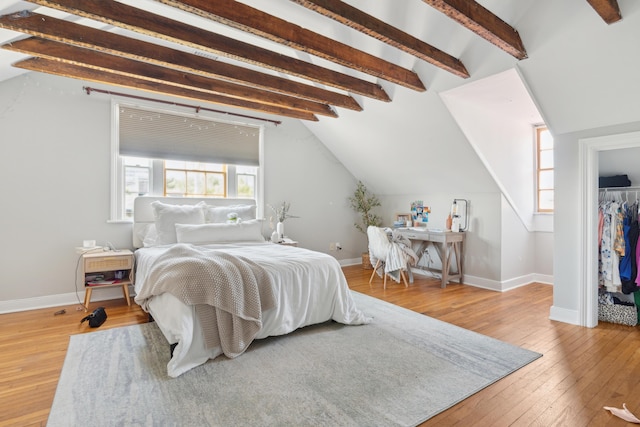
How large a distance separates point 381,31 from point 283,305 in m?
2.24

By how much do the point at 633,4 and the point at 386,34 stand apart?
5.28ft

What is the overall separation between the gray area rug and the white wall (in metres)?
1.38

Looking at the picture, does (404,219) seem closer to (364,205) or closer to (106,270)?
(364,205)

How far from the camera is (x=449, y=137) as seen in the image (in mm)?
4133

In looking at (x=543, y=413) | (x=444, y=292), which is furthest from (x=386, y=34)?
(x=444, y=292)

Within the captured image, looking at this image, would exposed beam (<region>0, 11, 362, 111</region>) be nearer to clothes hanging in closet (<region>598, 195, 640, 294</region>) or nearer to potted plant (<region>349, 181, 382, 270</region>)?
potted plant (<region>349, 181, 382, 270</region>)

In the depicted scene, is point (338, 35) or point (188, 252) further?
point (338, 35)

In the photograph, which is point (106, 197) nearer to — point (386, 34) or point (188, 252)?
point (188, 252)

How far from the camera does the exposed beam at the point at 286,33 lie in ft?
6.95

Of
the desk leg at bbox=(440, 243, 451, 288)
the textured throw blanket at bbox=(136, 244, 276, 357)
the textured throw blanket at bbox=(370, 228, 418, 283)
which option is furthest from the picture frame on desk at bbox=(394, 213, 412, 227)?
the textured throw blanket at bbox=(136, 244, 276, 357)

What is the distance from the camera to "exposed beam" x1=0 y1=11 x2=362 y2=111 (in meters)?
2.28

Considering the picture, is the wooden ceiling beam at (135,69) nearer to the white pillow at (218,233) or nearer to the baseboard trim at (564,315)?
the white pillow at (218,233)

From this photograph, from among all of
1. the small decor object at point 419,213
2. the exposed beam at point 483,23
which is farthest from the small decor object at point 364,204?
the exposed beam at point 483,23

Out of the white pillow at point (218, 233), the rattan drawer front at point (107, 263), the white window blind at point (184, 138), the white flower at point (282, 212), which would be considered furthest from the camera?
the white flower at point (282, 212)
